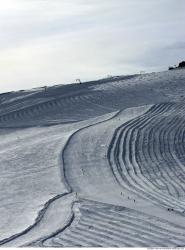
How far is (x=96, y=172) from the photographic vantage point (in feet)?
43.0

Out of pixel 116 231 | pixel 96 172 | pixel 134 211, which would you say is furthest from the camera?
pixel 96 172

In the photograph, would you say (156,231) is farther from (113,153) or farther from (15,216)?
(113,153)

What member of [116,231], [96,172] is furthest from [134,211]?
[96,172]

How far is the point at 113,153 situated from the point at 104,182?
236 cm

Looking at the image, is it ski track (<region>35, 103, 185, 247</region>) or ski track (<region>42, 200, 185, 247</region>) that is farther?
ski track (<region>35, 103, 185, 247</region>)

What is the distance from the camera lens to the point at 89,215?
9445 mm

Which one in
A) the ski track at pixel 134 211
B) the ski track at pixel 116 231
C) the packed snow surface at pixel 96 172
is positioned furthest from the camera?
the packed snow surface at pixel 96 172

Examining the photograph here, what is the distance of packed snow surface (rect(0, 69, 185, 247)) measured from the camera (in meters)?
8.52

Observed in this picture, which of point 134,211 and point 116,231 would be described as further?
point 134,211

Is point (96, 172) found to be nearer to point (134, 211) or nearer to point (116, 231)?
point (134, 211)

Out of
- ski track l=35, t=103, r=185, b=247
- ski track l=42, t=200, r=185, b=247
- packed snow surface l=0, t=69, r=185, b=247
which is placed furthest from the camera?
packed snow surface l=0, t=69, r=185, b=247

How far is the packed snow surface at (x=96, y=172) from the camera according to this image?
28.0 feet

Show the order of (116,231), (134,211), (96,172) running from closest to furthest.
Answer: (116,231) → (134,211) → (96,172)

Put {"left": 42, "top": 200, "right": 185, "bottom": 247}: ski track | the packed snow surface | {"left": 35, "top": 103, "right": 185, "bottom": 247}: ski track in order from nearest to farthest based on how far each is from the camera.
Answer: {"left": 42, "top": 200, "right": 185, "bottom": 247}: ski track, {"left": 35, "top": 103, "right": 185, "bottom": 247}: ski track, the packed snow surface
